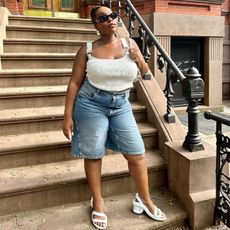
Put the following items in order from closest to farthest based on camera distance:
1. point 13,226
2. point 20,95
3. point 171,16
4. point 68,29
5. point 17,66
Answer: point 13,226 < point 20,95 < point 17,66 < point 68,29 < point 171,16

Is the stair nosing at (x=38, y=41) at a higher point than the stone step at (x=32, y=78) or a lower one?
higher

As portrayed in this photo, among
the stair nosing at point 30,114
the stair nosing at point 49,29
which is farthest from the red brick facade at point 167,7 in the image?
the stair nosing at point 30,114

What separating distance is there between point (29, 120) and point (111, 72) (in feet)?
4.30

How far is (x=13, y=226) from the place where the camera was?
2.25 metres

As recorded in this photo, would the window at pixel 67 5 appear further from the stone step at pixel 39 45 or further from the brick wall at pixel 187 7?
the stone step at pixel 39 45

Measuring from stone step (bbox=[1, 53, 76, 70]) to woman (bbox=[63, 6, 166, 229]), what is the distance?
2.00 m

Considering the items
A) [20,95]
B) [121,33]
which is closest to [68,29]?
[121,33]

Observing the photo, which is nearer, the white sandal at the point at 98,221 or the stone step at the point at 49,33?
the white sandal at the point at 98,221

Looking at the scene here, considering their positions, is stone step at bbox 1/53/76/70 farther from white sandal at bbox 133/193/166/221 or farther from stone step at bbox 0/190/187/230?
white sandal at bbox 133/193/166/221

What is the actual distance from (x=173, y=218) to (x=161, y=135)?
0.87 m

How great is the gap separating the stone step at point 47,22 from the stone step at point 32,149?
271 centimetres

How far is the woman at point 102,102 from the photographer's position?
211cm

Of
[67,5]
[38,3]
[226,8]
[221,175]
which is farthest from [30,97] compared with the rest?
[226,8]

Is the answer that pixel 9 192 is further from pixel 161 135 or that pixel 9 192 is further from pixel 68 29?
pixel 68 29
